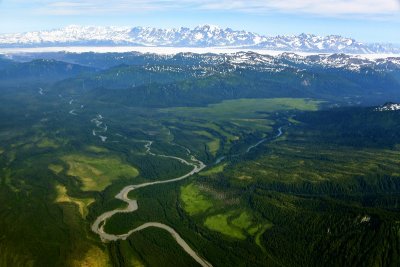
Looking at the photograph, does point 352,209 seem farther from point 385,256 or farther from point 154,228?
point 154,228

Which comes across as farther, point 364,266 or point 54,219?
point 54,219

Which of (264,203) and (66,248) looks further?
(264,203)

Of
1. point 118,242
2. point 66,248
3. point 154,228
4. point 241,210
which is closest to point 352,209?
point 241,210

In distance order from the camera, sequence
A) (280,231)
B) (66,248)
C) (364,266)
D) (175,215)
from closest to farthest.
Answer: (364,266), (66,248), (280,231), (175,215)

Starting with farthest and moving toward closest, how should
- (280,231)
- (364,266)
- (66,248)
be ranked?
(280,231) < (66,248) < (364,266)

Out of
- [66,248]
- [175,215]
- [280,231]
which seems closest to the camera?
[66,248]

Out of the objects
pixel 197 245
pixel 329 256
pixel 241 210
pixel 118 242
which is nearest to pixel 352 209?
pixel 329 256

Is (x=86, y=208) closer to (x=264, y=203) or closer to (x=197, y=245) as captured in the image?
(x=197, y=245)

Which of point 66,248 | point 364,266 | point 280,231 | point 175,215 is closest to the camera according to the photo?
point 364,266
